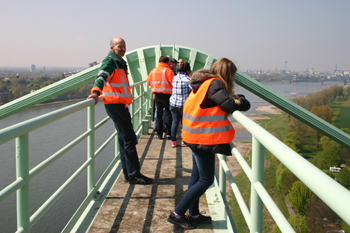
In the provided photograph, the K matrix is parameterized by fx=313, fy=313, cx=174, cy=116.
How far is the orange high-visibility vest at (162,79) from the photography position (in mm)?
6246

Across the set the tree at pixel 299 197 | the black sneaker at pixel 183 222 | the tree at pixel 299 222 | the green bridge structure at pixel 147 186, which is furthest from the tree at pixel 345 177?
the black sneaker at pixel 183 222

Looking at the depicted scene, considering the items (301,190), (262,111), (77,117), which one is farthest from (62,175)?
(262,111)

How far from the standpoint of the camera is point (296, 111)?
30.2 ft

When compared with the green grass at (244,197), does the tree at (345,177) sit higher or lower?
higher

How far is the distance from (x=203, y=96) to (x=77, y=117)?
214ft

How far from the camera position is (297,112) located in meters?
9.19

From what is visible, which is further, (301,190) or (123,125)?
(301,190)

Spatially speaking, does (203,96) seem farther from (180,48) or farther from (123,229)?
(180,48)

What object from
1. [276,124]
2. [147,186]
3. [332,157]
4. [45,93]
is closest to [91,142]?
[147,186]

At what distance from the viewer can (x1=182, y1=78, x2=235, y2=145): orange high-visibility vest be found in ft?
8.26

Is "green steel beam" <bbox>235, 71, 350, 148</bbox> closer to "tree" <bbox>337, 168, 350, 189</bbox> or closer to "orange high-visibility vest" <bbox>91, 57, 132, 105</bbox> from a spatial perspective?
"orange high-visibility vest" <bbox>91, 57, 132, 105</bbox>

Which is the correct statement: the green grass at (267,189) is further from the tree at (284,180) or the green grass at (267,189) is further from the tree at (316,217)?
the tree at (316,217)

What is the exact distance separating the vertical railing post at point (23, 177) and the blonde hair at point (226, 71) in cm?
151

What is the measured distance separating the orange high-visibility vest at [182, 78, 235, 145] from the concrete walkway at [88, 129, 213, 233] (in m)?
0.99
